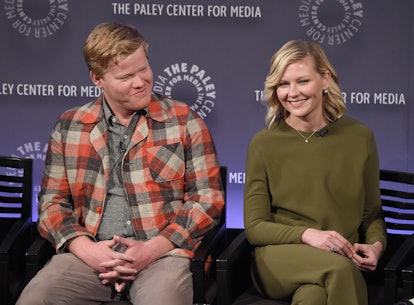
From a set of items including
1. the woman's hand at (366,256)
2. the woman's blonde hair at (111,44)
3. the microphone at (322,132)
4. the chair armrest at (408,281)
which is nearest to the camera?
the chair armrest at (408,281)

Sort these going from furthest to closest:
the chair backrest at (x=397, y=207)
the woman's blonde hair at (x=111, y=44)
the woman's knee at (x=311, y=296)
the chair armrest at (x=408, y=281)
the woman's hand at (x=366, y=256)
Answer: the chair backrest at (x=397, y=207), the woman's blonde hair at (x=111, y=44), the woman's hand at (x=366, y=256), the chair armrest at (x=408, y=281), the woman's knee at (x=311, y=296)

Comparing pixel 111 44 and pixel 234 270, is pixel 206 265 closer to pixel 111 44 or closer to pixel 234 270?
pixel 234 270

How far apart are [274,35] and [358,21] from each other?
51cm

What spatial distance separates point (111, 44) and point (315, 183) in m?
1.07

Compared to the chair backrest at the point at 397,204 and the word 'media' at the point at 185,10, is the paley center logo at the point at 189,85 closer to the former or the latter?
the word 'media' at the point at 185,10

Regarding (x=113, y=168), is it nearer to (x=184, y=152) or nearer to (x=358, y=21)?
(x=184, y=152)

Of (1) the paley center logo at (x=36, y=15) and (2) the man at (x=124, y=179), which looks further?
(1) the paley center logo at (x=36, y=15)

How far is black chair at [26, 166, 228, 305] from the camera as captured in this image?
361 cm

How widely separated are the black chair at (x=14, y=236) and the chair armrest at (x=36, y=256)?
0.27 feet

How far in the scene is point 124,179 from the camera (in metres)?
3.89

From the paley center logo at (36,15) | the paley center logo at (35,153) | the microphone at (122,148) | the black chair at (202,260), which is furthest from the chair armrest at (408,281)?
the paley center logo at (36,15)

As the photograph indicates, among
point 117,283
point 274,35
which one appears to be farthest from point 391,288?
point 274,35

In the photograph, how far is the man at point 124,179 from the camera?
377cm

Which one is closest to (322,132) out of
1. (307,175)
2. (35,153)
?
(307,175)
